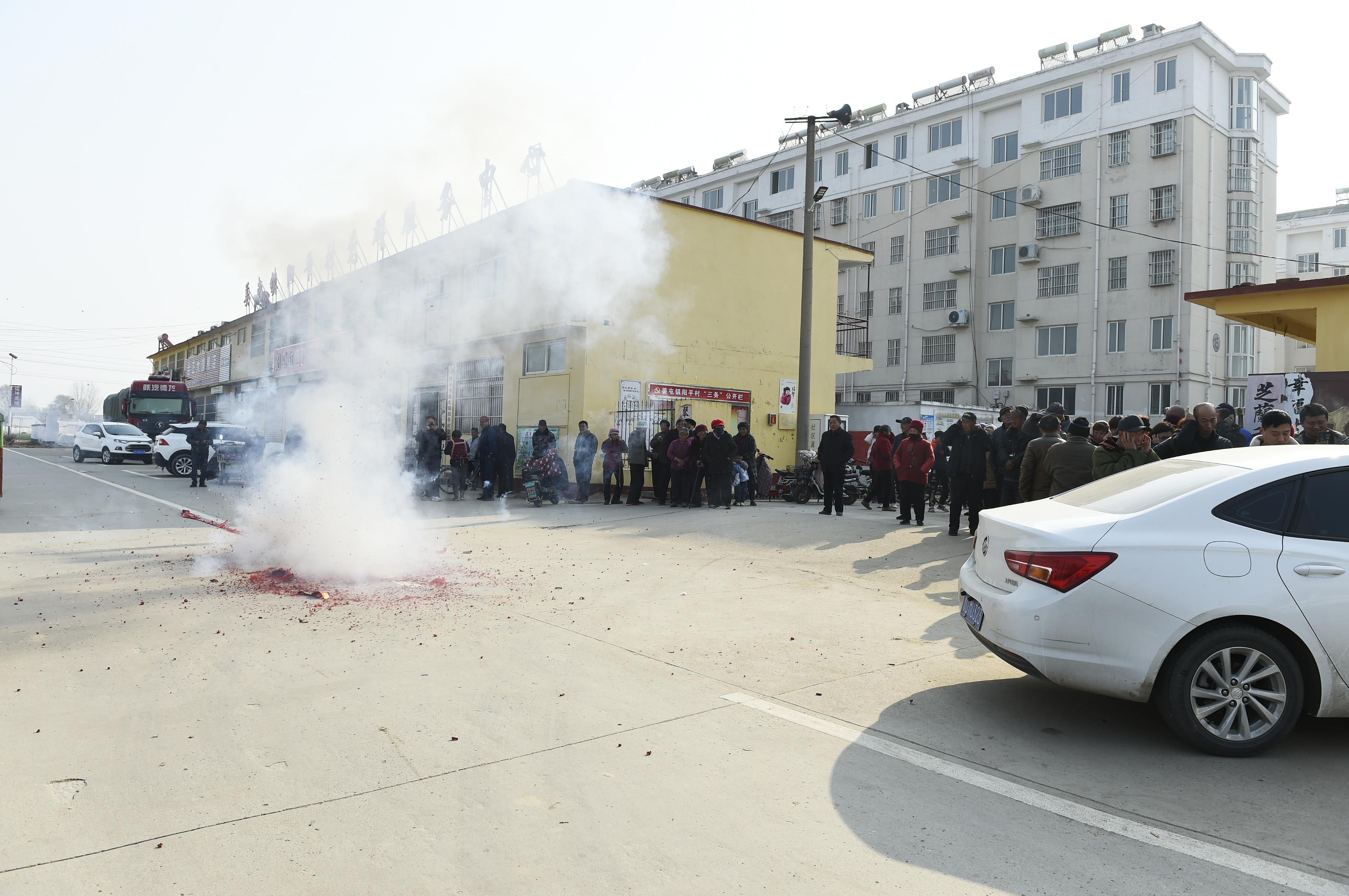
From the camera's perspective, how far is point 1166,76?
109 feet

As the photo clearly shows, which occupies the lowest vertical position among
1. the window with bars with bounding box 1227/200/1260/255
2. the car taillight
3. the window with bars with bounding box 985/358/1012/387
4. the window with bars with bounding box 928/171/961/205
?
the car taillight

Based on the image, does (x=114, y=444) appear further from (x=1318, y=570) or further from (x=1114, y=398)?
(x=1114, y=398)

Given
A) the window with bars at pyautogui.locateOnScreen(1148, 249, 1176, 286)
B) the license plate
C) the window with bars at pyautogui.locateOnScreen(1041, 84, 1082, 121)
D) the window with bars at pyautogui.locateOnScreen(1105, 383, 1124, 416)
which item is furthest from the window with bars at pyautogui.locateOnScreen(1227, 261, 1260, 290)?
the license plate

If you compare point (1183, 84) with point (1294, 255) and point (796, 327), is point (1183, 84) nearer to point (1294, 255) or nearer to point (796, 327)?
point (796, 327)

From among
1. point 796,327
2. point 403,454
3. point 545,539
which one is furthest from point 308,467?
point 796,327

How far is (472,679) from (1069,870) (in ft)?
11.2

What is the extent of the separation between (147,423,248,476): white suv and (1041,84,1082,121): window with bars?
33393 millimetres

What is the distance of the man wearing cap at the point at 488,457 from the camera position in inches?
690

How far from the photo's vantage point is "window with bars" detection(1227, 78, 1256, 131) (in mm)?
34156

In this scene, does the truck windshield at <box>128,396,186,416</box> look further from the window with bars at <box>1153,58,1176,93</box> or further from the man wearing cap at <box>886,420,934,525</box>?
the window with bars at <box>1153,58,1176,93</box>

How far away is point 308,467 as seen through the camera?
9883 mm

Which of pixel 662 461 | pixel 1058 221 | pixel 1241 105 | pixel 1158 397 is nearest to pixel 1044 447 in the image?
pixel 662 461

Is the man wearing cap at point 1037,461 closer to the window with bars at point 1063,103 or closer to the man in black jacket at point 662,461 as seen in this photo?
the man in black jacket at point 662,461

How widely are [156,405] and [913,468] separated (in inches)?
1229
